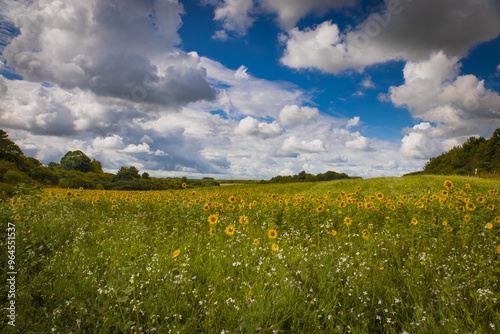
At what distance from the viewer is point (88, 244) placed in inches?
189

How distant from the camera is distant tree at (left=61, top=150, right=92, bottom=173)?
37812mm

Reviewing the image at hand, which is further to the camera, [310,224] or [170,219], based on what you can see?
[170,219]

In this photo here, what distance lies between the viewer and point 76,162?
1519 inches

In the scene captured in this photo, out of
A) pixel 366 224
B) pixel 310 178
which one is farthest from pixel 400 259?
pixel 310 178

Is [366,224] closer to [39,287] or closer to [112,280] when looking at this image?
[112,280]

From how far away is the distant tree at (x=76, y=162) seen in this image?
37.8 metres

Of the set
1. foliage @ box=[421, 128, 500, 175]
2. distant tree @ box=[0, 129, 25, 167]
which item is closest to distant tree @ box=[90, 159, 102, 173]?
distant tree @ box=[0, 129, 25, 167]

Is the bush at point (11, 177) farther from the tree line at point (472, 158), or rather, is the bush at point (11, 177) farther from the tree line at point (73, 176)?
the tree line at point (472, 158)

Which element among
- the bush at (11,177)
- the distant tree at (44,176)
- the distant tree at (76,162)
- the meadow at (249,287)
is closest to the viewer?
the meadow at (249,287)

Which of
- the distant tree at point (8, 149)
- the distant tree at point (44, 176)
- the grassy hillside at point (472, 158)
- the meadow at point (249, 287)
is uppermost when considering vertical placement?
the grassy hillside at point (472, 158)

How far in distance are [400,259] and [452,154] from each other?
104m

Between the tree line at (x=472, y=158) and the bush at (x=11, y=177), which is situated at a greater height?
the tree line at (x=472, y=158)

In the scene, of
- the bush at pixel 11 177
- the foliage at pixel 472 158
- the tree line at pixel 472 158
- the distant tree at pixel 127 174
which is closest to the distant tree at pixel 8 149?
the bush at pixel 11 177

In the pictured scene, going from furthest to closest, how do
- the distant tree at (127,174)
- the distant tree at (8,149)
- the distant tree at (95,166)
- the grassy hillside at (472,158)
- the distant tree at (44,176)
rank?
1. the grassy hillside at (472,158)
2. the distant tree at (95,166)
3. the distant tree at (127,174)
4. the distant tree at (44,176)
5. the distant tree at (8,149)
